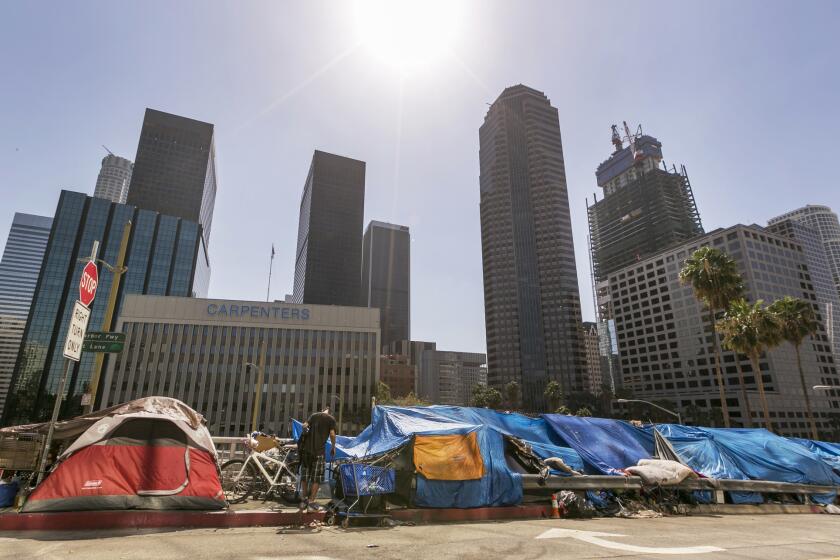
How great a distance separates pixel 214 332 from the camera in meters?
86.6

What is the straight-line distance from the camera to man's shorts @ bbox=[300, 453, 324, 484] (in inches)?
351

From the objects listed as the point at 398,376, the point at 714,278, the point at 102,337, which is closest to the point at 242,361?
the point at 102,337

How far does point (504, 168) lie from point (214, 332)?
143874mm

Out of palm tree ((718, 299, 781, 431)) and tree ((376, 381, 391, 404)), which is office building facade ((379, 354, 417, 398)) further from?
palm tree ((718, 299, 781, 431))

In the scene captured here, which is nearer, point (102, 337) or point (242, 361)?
point (102, 337)

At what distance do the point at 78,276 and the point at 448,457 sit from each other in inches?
5939

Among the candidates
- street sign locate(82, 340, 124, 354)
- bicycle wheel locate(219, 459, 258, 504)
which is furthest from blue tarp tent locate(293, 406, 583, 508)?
street sign locate(82, 340, 124, 354)

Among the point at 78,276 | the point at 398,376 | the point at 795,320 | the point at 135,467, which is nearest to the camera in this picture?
the point at 135,467

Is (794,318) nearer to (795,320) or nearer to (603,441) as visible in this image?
(795,320)

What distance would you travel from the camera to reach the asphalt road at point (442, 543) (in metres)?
5.95

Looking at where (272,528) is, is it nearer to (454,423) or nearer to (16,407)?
(454,423)

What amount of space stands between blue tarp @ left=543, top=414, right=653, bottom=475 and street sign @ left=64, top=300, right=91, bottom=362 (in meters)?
13.3

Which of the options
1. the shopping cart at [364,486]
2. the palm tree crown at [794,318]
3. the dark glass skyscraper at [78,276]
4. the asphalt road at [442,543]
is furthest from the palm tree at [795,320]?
the dark glass skyscraper at [78,276]

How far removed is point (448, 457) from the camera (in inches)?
399
